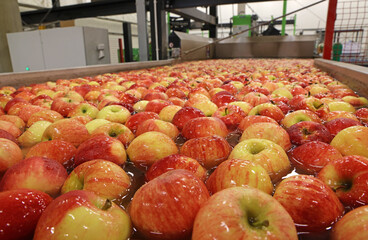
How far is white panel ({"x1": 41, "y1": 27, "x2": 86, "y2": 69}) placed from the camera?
6051 millimetres

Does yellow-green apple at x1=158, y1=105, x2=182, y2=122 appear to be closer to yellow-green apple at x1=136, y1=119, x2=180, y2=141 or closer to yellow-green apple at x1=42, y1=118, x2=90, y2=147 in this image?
yellow-green apple at x1=136, y1=119, x2=180, y2=141

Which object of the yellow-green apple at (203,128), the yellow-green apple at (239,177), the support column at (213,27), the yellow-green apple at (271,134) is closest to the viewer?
the yellow-green apple at (239,177)

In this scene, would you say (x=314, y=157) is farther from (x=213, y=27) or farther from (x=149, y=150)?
(x=213, y=27)

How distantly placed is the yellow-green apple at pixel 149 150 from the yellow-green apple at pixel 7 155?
0.44 meters

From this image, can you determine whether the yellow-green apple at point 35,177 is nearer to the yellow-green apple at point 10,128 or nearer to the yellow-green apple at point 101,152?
the yellow-green apple at point 101,152

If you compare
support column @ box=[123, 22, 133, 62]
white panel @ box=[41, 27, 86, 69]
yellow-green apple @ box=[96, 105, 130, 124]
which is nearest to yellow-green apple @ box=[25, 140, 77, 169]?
yellow-green apple @ box=[96, 105, 130, 124]

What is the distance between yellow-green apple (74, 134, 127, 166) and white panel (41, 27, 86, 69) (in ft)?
18.5

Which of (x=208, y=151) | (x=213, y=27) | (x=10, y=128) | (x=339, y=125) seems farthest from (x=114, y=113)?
(x=213, y=27)

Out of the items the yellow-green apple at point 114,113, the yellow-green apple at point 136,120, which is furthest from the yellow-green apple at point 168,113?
the yellow-green apple at point 114,113

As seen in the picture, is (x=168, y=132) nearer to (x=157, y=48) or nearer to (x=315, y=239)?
(x=315, y=239)

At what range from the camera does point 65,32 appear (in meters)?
6.13

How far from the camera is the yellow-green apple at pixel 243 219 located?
501 millimetres

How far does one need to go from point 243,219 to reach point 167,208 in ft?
0.60

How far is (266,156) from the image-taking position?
0.92 metres
